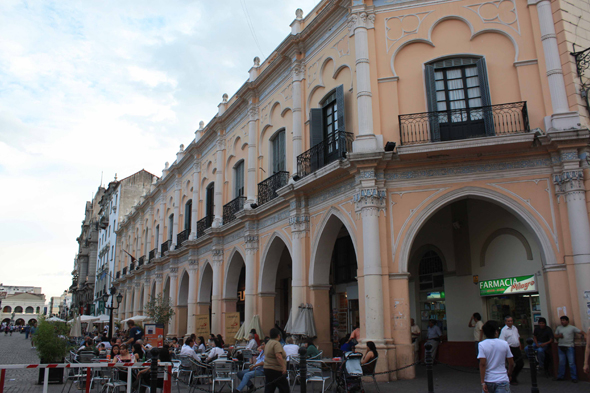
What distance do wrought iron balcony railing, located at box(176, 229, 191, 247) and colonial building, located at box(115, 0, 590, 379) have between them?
32.8 ft

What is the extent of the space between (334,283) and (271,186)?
4598 millimetres

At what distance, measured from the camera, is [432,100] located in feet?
44.9

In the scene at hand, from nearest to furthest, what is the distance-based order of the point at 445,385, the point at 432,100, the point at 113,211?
1. the point at 445,385
2. the point at 432,100
3. the point at 113,211

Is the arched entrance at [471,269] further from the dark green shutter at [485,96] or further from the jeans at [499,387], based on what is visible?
the jeans at [499,387]

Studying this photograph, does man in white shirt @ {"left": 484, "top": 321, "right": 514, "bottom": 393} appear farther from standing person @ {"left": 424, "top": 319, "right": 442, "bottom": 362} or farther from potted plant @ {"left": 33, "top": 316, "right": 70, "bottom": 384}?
potted plant @ {"left": 33, "top": 316, "right": 70, "bottom": 384}

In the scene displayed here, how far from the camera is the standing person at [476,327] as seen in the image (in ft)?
44.3

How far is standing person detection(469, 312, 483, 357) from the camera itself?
532 inches

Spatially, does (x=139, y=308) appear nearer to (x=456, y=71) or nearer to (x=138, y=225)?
(x=138, y=225)

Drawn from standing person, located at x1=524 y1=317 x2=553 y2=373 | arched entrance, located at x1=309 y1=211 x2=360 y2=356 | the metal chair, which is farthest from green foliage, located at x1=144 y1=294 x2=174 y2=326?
standing person, located at x1=524 y1=317 x2=553 y2=373

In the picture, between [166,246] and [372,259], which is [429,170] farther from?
[166,246]

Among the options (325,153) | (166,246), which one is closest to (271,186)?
(325,153)

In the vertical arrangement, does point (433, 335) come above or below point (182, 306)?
below

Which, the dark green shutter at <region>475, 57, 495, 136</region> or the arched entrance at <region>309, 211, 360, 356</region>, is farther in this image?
the arched entrance at <region>309, 211, 360, 356</region>

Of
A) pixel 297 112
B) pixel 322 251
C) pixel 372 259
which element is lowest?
pixel 372 259
